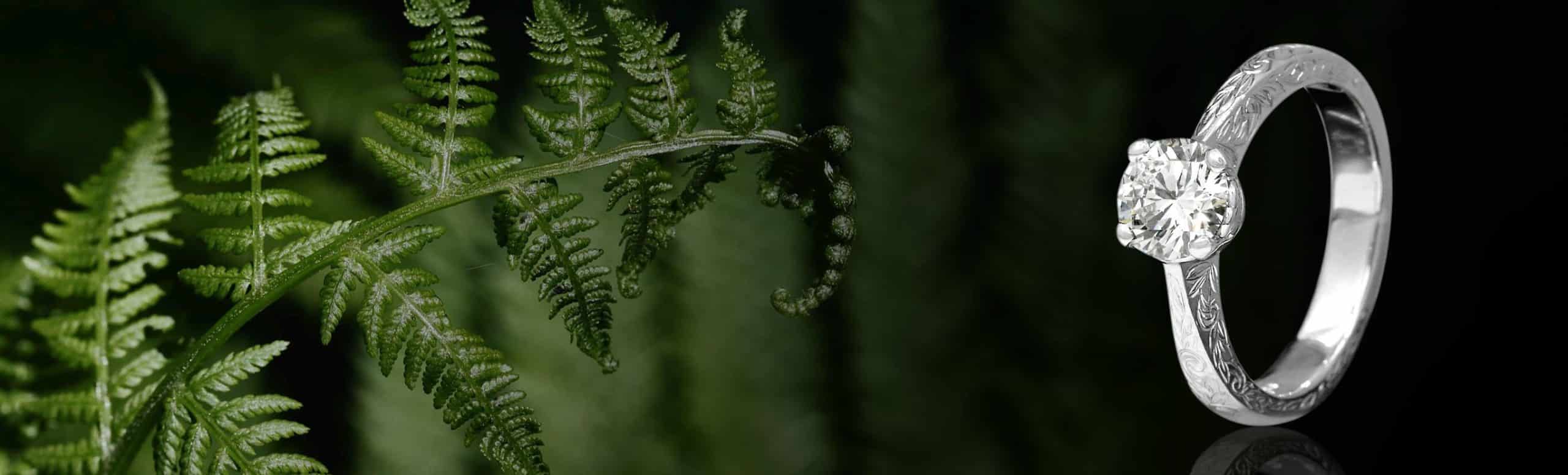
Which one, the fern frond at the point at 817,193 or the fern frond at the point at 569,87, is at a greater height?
the fern frond at the point at 569,87

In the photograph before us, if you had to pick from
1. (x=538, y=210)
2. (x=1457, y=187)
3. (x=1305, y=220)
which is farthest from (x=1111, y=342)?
(x=538, y=210)

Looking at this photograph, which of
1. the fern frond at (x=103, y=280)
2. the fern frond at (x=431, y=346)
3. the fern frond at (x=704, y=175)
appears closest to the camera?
the fern frond at (x=103, y=280)

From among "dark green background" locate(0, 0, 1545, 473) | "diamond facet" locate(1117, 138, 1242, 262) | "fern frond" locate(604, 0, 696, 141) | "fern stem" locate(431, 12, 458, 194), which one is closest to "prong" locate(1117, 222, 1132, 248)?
"diamond facet" locate(1117, 138, 1242, 262)

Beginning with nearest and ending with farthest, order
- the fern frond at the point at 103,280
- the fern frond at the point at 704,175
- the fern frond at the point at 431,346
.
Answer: the fern frond at the point at 103,280
the fern frond at the point at 431,346
the fern frond at the point at 704,175

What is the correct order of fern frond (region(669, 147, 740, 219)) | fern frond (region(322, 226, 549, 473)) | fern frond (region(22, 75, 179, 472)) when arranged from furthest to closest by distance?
fern frond (region(669, 147, 740, 219))
fern frond (region(322, 226, 549, 473))
fern frond (region(22, 75, 179, 472))

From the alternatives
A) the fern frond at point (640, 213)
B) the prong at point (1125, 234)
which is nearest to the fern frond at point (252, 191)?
the fern frond at point (640, 213)

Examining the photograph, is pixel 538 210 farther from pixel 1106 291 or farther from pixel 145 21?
pixel 1106 291

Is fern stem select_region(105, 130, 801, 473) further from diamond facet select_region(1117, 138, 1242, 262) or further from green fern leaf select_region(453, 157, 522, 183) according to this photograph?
diamond facet select_region(1117, 138, 1242, 262)

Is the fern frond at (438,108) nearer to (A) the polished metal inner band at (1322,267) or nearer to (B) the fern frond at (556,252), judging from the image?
(B) the fern frond at (556,252)
